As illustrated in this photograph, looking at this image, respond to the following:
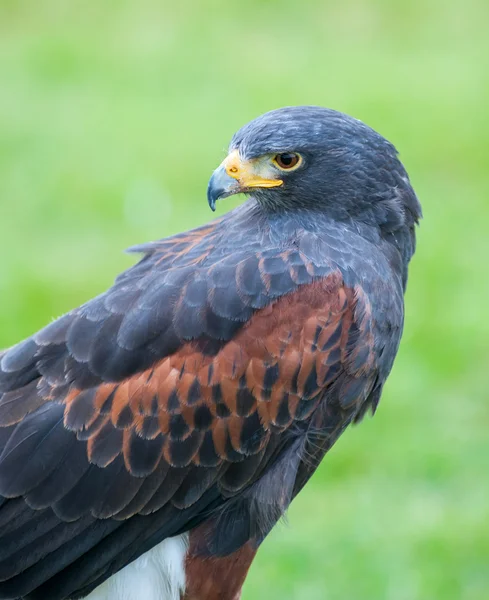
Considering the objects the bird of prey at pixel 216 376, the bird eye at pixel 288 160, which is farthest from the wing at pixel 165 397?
the bird eye at pixel 288 160

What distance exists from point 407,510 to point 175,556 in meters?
2.95

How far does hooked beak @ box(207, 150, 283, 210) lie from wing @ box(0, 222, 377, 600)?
0.81ft

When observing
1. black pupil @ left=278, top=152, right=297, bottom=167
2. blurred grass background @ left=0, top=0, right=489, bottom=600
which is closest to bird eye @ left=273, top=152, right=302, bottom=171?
black pupil @ left=278, top=152, right=297, bottom=167

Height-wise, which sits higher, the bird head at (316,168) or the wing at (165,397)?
the bird head at (316,168)

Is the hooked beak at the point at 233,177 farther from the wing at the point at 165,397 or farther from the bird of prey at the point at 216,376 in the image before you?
the wing at the point at 165,397

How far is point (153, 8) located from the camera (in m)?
14.6

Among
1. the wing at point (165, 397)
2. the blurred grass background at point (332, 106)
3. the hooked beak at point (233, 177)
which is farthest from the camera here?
the blurred grass background at point (332, 106)

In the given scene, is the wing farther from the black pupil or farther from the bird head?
the black pupil

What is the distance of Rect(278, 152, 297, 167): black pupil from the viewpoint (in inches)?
206

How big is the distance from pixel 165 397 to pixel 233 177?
3.09ft

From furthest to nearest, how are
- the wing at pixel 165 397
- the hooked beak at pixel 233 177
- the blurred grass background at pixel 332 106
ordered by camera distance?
the blurred grass background at pixel 332 106, the hooked beak at pixel 233 177, the wing at pixel 165 397

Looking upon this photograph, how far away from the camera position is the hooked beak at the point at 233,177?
17.1 ft

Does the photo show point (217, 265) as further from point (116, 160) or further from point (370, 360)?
point (116, 160)

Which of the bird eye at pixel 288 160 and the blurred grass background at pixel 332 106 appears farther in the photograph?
the blurred grass background at pixel 332 106
